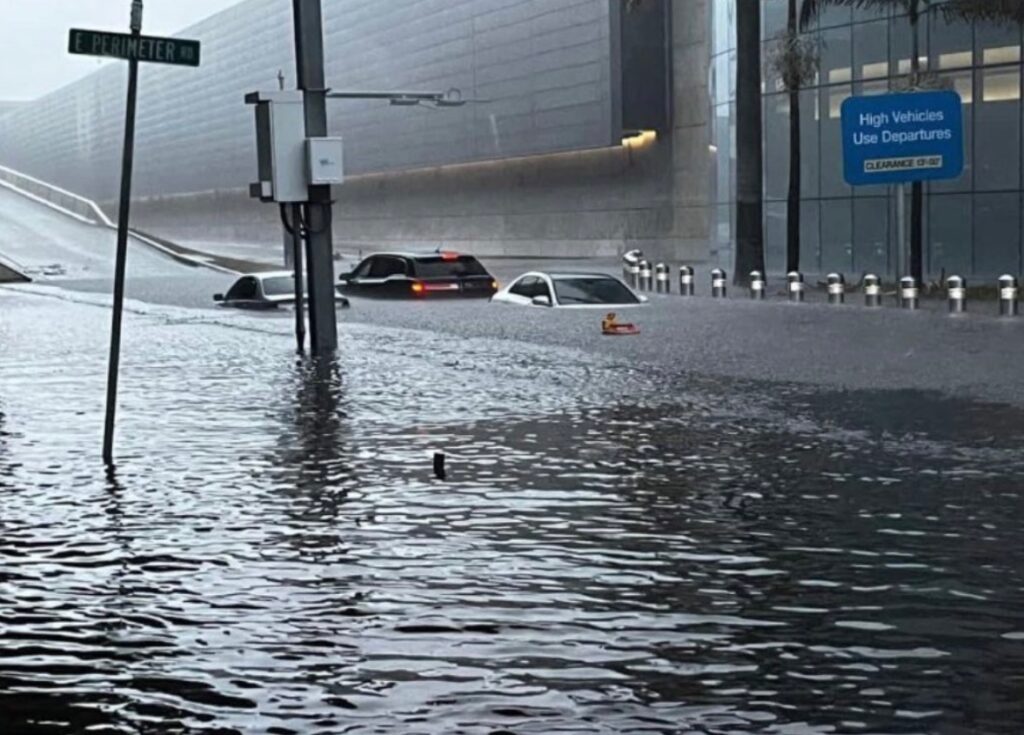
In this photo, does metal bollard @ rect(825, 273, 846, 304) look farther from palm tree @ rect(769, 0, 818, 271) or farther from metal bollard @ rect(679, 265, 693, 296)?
metal bollard @ rect(679, 265, 693, 296)

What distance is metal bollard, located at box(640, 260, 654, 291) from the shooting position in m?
44.6

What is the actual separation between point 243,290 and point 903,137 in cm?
1387

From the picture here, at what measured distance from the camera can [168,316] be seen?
111 feet

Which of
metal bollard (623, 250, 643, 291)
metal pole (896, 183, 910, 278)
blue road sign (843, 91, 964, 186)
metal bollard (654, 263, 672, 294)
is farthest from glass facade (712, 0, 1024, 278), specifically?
metal bollard (654, 263, 672, 294)

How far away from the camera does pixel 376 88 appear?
294 ft

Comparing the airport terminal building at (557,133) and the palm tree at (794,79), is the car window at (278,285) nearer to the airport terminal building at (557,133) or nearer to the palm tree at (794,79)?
the palm tree at (794,79)

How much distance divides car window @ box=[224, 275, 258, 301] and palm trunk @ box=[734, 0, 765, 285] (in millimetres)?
11107

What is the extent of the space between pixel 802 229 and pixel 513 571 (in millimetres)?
39868

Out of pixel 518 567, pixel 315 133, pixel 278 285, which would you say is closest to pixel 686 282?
pixel 278 285

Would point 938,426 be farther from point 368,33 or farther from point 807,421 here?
point 368,33

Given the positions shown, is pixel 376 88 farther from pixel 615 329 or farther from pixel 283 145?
pixel 283 145

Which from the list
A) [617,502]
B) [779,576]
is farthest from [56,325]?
[779,576]

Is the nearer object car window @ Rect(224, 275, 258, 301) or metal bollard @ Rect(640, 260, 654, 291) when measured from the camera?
car window @ Rect(224, 275, 258, 301)

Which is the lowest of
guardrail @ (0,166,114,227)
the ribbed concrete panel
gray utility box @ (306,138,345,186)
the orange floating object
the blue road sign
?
the orange floating object
